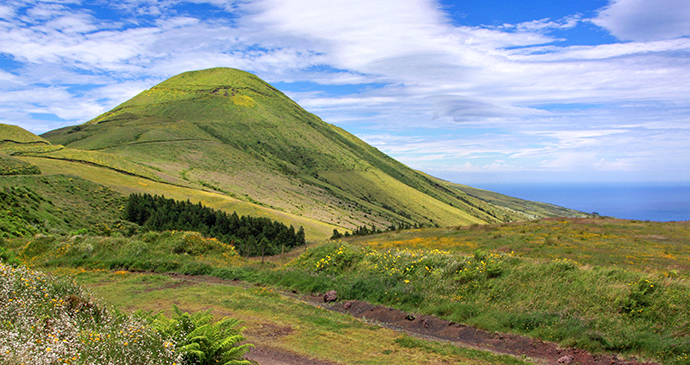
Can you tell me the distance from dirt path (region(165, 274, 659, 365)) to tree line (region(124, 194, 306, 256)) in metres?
24.4

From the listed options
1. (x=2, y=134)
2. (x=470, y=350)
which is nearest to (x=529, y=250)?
(x=470, y=350)

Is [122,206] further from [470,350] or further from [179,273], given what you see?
[470,350]

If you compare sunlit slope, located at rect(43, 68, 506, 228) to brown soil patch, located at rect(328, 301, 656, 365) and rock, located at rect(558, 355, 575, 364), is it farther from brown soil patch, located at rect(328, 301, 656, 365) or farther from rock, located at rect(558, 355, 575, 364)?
rock, located at rect(558, 355, 575, 364)

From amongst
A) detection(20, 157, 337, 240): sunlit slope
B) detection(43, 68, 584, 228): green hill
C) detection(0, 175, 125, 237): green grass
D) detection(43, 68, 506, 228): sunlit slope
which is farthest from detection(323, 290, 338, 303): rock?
detection(43, 68, 506, 228): sunlit slope

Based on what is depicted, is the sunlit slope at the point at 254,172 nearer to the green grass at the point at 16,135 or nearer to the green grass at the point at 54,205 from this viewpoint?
the green grass at the point at 16,135

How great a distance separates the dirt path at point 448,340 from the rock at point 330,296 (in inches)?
12.1

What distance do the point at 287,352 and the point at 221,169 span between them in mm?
132690

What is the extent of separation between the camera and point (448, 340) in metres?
10.3

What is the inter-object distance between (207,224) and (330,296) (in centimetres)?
3641

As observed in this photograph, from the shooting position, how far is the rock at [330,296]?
562 inches

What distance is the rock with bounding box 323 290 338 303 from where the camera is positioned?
14.3 meters

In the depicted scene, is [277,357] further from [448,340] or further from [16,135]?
[16,135]

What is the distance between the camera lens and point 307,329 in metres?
10.0

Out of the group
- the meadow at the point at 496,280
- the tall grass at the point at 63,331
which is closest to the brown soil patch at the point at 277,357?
the tall grass at the point at 63,331
